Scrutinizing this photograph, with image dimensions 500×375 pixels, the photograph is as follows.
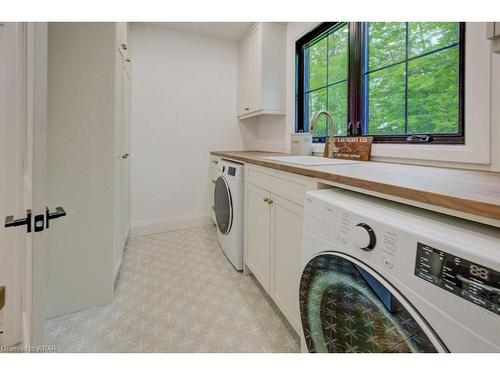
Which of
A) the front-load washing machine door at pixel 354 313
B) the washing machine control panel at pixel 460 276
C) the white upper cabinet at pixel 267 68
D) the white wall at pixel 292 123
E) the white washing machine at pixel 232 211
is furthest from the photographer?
the white upper cabinet at pixel 267 68

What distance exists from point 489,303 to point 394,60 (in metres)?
1.65

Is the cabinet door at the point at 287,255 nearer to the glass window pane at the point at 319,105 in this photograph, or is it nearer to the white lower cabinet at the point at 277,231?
the white lower cabinet at the point at 277,231

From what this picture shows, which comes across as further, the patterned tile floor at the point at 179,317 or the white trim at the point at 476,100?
the patterned tile floor at the point at 179,317

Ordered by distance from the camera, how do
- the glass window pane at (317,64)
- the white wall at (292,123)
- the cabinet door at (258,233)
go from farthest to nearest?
the glass window pane at (317,64) < the cabinet door at (258,233) < the white wall at (292,123)

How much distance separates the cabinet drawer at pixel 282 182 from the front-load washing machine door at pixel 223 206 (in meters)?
0.38

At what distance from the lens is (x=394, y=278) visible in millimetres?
580

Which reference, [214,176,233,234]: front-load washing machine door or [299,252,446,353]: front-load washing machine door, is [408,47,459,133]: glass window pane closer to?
[299,252,446,353]: front-load washing machine door

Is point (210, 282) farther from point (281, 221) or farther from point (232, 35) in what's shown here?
point (232, 35)

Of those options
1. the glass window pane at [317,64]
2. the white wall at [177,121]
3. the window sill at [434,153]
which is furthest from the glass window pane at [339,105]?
the white wall at [177,121]

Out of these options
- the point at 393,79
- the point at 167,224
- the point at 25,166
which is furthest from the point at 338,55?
the point at 167,224

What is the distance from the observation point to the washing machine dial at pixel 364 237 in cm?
65

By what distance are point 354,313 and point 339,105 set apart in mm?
1793

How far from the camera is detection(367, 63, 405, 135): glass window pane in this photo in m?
1.58

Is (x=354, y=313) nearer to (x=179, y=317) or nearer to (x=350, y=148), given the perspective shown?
(x=179, y=317)
